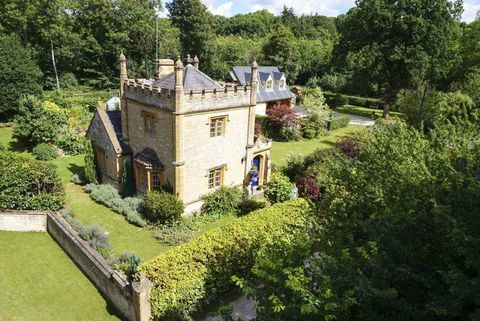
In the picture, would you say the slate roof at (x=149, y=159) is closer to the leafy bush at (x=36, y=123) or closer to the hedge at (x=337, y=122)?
the leafy bush at (x=36, y=123)

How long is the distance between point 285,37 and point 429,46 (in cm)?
3074

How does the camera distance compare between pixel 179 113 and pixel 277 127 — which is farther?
pixel 277 127

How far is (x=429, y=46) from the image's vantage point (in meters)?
44.0

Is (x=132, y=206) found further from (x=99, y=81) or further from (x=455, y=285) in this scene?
(x=99, y=81)

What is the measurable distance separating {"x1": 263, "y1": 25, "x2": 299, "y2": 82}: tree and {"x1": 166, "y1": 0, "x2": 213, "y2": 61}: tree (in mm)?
12879

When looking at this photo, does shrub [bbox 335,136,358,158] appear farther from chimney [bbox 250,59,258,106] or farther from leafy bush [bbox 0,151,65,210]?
leafy bush [bbox 0,151,65,210]

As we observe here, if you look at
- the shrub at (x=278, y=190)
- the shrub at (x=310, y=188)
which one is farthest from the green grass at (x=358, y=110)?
the shrub at (x=278, y=190)

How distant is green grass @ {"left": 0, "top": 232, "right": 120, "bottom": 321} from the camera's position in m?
13.6

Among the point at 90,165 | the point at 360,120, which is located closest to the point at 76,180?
the point at 90,165

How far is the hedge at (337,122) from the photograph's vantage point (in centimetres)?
4484

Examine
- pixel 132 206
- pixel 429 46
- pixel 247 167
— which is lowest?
pixel 132 206

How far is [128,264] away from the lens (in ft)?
48.9

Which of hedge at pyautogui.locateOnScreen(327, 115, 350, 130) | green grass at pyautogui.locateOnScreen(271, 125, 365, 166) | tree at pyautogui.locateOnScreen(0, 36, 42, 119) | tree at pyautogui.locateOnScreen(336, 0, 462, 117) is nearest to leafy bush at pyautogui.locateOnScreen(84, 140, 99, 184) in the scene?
green grass at pyautogui.locateOnScreen(271, 125, 365, 166)

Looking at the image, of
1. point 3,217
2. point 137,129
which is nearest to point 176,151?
point 137,129
